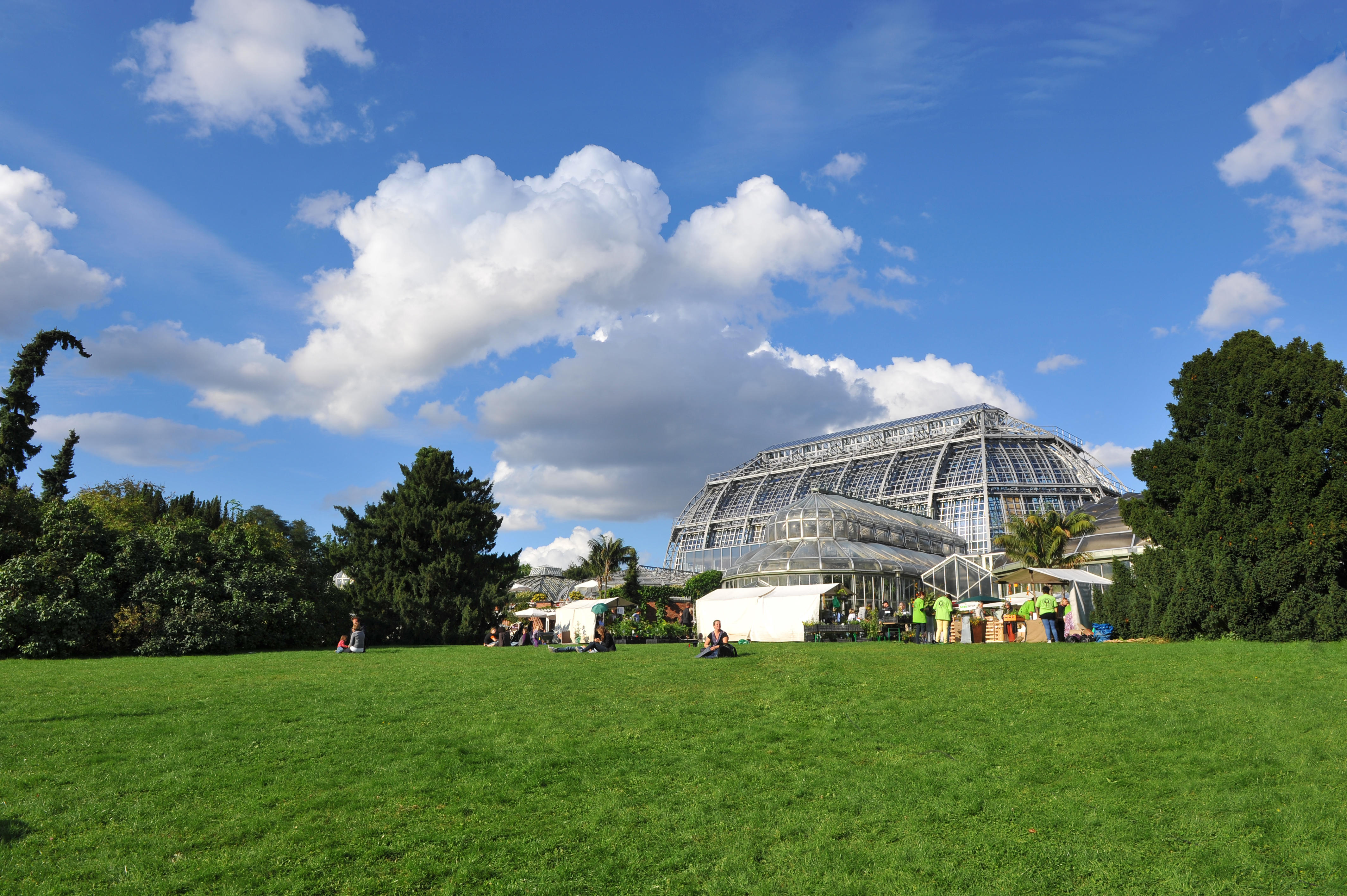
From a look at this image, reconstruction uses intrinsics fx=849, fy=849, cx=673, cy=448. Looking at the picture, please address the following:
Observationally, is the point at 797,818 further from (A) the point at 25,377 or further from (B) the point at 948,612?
(A) the point at 25,377

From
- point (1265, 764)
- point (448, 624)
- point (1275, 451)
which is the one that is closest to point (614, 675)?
point (1265, 764)

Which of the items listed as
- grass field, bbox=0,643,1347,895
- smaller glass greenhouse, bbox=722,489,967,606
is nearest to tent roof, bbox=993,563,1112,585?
smaller glass greenhouse, bbox=722,489,967,606

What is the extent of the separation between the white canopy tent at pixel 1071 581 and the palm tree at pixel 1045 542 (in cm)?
984

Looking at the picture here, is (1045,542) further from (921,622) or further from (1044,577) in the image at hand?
(921,622)

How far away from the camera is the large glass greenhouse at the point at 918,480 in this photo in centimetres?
7944

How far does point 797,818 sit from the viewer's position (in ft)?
26.6

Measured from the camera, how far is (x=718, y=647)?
69.6 feet

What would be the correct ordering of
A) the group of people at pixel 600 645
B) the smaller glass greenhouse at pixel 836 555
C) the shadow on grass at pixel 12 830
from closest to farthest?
the shadow on grass at pixel 12 830
the group of people at pixel 600 645
the smaller glass greenhouse at pixel 836 555

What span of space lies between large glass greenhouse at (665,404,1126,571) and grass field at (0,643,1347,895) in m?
58.0

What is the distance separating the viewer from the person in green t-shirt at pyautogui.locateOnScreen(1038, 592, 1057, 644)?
25594mm

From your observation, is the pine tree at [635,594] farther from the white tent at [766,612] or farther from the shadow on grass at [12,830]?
the shadow on grass at [12,830]

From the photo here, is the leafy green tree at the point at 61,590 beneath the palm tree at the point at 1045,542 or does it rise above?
beneath

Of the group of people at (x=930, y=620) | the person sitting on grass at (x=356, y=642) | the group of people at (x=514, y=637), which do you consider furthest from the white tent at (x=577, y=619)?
the group of people at (x=930, y=620)

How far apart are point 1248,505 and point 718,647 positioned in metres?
16.1
